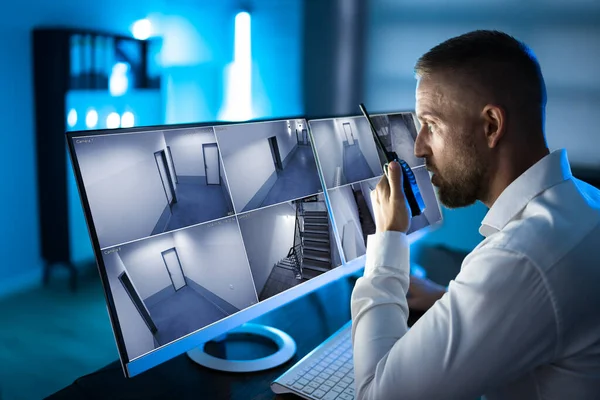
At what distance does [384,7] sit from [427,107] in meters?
1.17

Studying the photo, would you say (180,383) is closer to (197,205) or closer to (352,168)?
(197,205)

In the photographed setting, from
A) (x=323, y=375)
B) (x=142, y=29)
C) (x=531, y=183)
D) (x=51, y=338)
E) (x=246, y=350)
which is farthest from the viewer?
(x=142, y=29)

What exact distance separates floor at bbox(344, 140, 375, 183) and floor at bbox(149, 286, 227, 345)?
2.07 feet

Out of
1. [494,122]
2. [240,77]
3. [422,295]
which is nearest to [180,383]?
[422,295]

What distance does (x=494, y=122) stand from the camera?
37.3 inches

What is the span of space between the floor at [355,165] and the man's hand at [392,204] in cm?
38

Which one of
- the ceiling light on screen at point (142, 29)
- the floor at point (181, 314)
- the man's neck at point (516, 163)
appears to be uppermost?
the ceiling light on screen at point (142, 29)

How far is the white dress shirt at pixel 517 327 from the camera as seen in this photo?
759mm

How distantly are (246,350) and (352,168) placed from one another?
621 millimetres

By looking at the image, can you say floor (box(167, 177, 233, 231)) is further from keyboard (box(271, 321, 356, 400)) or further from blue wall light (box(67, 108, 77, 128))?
blue wall light (box(67, 108, 77, 128))

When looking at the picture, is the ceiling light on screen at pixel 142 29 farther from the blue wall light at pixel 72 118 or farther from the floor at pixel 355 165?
the floor at pixel 355 165

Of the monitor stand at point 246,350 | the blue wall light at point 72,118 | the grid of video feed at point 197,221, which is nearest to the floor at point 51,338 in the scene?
the blue wall light at point 72,118

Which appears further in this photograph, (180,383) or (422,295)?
(422,295)

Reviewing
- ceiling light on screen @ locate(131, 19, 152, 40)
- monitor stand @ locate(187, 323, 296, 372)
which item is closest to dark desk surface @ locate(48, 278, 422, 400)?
monitor stand @ locate(187, 323, 296, 372)
